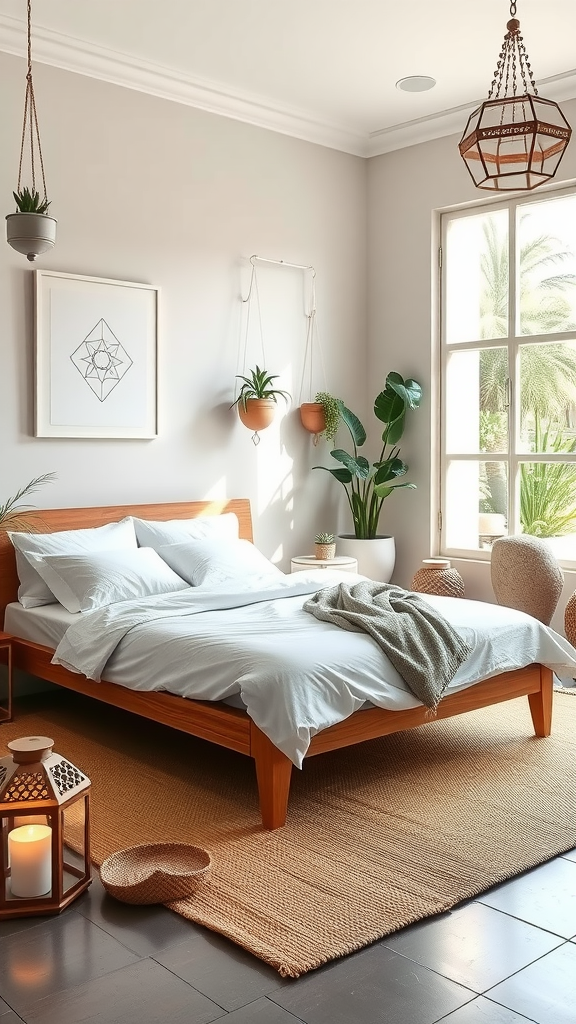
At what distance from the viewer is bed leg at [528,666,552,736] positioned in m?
3.98

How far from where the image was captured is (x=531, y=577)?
17.0 feet

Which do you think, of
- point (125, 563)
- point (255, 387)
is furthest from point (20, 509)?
point (255, 387)

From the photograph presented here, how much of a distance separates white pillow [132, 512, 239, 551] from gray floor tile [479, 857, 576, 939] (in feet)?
8.46

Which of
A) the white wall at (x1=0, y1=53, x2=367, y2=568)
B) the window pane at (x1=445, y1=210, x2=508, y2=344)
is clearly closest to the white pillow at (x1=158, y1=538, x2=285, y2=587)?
the white wall at (x1=0, y1=53, x2=367, y2=568)

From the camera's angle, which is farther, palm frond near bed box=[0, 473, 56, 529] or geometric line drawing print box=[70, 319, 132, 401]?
geometric line drawing print box=[70, 319, 132, 401]

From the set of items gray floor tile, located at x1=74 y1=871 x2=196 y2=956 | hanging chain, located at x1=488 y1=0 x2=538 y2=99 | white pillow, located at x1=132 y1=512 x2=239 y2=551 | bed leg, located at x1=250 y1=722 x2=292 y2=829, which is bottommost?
gray floor tile, located at x1=74 y1=871 x2=196 y2=956

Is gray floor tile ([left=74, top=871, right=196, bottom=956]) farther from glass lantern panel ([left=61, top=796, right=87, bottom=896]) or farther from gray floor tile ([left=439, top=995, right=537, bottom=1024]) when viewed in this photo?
gray floor tile ([left=439, top=995, right=537, bottom=1024])

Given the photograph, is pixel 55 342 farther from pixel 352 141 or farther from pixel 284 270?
pixel 352 141

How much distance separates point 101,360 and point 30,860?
9.66 ft

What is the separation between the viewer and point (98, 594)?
165 inches

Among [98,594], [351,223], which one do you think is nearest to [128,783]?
[98,594]

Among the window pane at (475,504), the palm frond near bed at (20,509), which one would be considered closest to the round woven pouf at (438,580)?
the window pane at (475,504)

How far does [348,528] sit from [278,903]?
12.9 ft

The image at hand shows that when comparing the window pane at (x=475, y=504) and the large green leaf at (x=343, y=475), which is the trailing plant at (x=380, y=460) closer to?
the large green leaf at (x=343, y=475)
